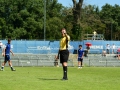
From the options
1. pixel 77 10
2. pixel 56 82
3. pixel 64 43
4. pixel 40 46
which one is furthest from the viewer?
pixel 77 10

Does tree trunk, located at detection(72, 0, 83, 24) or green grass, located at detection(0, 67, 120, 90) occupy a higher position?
tree trunk, located at detection(72, 0, 83, 24)

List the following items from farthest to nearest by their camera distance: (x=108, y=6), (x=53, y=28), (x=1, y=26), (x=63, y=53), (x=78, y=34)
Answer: (x=108, y=6) → (x=53, y=28) → (x=1, y=26) → (x=78, y=34) → (x=63, y=53)

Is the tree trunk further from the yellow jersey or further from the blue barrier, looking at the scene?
the yellow jersey

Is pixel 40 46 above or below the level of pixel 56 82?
above

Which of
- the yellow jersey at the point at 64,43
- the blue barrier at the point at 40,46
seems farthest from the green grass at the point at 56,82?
the blue barrier at the point at 40,46

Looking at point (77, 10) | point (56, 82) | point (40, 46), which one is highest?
point (77, 10)

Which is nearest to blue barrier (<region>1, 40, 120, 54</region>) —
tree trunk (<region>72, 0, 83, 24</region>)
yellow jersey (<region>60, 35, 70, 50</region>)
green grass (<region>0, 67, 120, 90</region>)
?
tree trunk (<region>72, 0, 83, 24</region>)

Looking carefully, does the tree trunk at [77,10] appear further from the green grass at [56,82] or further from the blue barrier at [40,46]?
the green grass at [56,82]

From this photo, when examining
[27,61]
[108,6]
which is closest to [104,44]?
[27,61]

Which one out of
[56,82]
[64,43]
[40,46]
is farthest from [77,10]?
[56,82]

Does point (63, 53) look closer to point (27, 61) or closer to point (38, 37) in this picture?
point (27, 61)

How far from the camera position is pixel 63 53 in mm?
15359

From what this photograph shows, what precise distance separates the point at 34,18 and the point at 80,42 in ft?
129

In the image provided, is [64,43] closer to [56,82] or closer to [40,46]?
[56,82]
